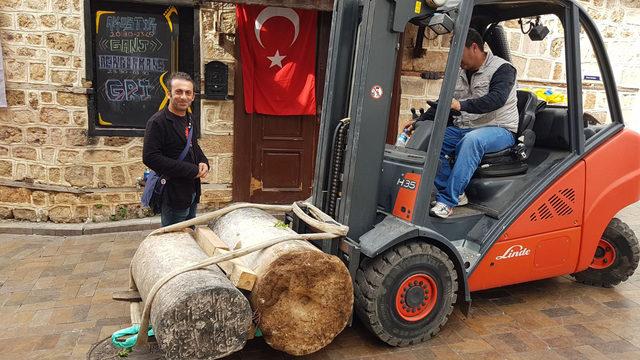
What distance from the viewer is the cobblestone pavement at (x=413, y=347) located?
3.40m

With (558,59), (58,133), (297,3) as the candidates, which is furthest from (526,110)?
(58,133)

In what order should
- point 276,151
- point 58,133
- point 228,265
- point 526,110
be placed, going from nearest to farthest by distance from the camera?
point 228,265 → point 526,110 → point 58,133 → point 276,151

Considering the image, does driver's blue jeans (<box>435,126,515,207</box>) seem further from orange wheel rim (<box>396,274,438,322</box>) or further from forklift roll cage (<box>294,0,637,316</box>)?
orange wheel rim (<box>396,274,438,322</box>)

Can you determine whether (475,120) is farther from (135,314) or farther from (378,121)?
(135,314)

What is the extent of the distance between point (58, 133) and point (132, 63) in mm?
1337

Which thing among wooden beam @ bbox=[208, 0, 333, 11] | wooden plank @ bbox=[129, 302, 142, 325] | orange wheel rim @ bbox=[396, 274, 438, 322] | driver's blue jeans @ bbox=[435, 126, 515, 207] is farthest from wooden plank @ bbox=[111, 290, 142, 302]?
wooden beam @ bbox=[208, 0, 333, 11]

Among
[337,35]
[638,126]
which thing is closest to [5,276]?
[337,35]

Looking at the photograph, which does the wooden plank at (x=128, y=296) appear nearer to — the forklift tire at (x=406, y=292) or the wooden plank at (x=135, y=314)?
the wooden plank at (x=135, y=314)

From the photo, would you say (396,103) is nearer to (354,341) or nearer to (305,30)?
(305,30)

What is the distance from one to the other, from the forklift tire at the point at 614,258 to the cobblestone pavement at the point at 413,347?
5.1 inches

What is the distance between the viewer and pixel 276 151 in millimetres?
7016

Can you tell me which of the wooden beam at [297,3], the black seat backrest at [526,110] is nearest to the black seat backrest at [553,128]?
the black seat backrest at [526,110]

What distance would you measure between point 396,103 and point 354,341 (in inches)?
180

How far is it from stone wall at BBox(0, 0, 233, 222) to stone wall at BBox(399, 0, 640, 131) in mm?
2891
